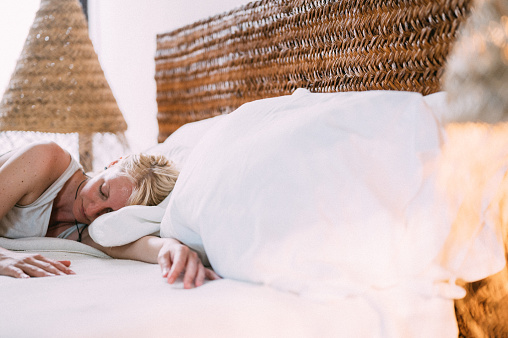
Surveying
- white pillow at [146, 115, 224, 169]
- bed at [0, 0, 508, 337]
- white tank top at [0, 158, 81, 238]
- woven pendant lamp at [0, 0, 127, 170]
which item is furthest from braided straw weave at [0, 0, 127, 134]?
bed at [0, 0, 508, 337]

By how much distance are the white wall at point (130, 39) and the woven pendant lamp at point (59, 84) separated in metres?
0.40

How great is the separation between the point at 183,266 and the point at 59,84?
1664 mm

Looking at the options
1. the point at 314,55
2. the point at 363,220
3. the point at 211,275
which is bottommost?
the point at 211,275

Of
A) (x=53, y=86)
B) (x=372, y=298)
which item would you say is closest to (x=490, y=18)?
(x=372, y=298)

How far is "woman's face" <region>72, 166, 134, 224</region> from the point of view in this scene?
1.26 metres

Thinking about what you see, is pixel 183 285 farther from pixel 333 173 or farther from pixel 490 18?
pixel 490 18

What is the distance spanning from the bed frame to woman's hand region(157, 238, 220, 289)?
406mm

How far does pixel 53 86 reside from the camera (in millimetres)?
2197

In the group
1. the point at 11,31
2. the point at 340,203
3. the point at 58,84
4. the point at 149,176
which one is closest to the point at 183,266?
the point at 340,203

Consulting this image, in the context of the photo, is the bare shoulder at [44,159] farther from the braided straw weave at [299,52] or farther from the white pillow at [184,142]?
the braided straw weave at [299,52]

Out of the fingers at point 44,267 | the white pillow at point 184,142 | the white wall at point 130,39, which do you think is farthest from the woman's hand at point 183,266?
the white wall at point 130,39

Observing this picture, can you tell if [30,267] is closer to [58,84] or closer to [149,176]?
[149,176]

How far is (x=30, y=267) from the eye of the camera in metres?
0.93

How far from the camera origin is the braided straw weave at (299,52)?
1.06 metres
